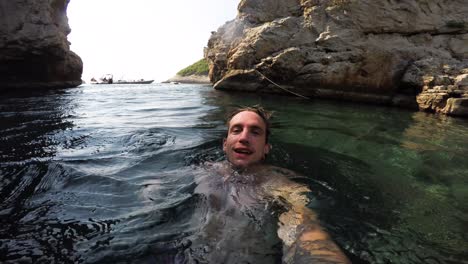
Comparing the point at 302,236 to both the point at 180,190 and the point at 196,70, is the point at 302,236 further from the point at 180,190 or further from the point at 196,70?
the point at 196,70

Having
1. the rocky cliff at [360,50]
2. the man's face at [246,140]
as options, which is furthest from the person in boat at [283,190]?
the rocky cliff at [360,50]

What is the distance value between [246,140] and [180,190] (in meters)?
0.90

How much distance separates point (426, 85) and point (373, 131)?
6488 millimetres

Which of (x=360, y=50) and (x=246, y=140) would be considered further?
(x=360, y=50)

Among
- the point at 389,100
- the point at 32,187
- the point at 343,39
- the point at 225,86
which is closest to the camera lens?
the point at 32,187

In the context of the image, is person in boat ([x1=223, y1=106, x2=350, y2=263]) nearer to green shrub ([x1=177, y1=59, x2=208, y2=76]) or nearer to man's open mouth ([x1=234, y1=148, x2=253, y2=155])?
man's open mouth ([x1=234, y1=148, x2=253, y2=155])

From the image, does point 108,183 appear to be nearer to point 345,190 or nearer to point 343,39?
point 345,190

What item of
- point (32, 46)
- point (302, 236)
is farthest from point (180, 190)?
point (32, 46)

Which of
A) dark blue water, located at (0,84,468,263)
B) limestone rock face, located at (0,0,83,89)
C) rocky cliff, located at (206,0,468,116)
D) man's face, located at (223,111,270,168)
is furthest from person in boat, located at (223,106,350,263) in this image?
limestone rock face, located at (0,0,83,89)

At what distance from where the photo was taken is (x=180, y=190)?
136 inches

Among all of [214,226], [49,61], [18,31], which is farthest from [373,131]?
[49,61]

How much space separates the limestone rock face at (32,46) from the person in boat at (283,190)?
1894 cm

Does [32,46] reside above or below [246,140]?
above

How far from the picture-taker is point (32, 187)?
131 inches
